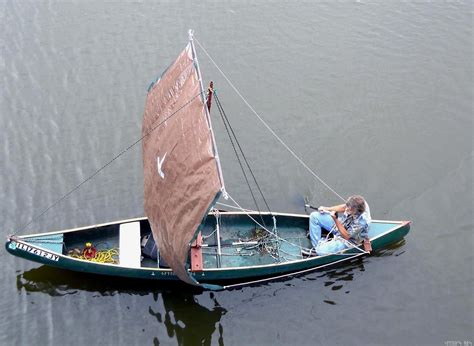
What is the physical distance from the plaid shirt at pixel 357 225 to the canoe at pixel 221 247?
16.2 inches

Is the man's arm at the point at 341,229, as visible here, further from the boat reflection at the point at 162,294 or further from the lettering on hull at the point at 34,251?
the lettering on hull at the point at 34,251

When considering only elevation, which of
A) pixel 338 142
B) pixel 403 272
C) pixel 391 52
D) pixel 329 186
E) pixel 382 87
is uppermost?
pixel 391 52

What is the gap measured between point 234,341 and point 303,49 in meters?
12.4

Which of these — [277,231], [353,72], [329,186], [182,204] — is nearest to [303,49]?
[353,72]

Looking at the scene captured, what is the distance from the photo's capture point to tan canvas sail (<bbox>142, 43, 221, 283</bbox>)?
41.9ft

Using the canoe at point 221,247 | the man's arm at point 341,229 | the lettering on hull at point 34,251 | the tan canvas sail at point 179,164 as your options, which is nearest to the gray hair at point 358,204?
the man's arm at point 341,229

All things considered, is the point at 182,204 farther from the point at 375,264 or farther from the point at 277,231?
the point at 375,264

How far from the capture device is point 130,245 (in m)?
14.9

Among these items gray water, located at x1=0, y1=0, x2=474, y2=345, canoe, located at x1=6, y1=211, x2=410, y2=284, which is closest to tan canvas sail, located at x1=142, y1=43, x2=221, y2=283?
canoe, located at x1=6, y1=211, x2=410, y2=284

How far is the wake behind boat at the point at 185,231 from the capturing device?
515 inches

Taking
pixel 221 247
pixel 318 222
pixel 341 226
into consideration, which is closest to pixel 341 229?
pixel 341 226

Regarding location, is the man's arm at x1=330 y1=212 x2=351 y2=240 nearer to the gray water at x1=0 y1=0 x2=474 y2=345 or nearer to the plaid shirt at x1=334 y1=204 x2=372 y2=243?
the plaid shirt at x1=334 y1=204 x2=372 y2=243

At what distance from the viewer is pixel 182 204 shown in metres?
13.5

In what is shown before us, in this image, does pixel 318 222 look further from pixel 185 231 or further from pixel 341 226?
pixel 185 231
